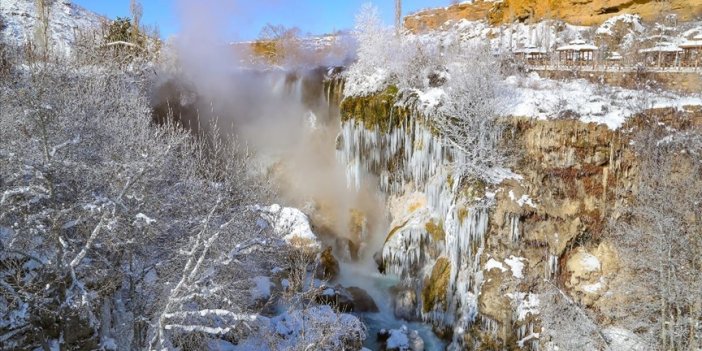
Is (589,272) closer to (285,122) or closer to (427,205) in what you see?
(427,205)

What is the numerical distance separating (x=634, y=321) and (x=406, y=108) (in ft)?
31.6

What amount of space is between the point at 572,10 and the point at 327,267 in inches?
1107

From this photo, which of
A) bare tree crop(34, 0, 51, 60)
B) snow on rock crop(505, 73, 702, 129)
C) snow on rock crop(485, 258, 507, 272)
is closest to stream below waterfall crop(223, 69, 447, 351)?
snow on rock crop(485, 258, 507, 272)

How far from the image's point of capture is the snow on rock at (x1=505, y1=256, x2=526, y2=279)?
13.0 meters

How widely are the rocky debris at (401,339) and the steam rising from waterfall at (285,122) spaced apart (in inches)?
284

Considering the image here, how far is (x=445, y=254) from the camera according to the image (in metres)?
14.4

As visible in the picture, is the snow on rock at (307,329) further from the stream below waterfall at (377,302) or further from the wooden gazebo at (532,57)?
the wooden gazebo at (532,57)

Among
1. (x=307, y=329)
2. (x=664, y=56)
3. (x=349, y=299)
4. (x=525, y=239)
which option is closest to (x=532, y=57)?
(x=664, y=56)

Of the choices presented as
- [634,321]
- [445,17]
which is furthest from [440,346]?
[445,17]

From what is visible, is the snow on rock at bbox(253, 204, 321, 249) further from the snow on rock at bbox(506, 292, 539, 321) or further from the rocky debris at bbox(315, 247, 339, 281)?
the snow on rock at bbox(506, 292, 539, 321)

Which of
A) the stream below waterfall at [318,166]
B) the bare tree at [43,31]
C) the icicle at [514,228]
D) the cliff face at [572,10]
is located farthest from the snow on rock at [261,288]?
the cliff face at [572,10]

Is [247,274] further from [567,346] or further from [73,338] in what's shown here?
[567,346]

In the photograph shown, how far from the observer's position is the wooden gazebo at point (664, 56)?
58.2 ft

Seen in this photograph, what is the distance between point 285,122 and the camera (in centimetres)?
2491
